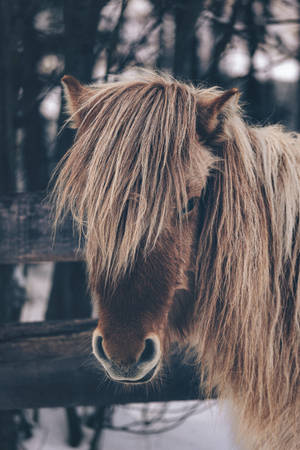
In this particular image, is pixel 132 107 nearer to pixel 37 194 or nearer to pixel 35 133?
pixel 37 194

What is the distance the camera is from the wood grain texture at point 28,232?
5.98 feet

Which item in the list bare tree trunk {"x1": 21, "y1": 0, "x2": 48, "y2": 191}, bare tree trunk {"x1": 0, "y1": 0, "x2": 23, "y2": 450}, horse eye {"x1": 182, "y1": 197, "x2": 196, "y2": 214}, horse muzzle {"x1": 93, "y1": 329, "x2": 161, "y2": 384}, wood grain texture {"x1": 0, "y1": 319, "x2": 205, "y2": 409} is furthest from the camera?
bare tree trunk {"x1": 21, "y1": 0, "x2": 48, "y2": 191}

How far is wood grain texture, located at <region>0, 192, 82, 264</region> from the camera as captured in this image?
182 cm

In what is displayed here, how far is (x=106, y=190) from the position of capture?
1319mm

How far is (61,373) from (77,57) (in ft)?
5.82

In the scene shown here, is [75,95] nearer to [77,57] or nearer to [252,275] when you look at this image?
[252,275]

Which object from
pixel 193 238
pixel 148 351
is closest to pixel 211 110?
pixel 193 238

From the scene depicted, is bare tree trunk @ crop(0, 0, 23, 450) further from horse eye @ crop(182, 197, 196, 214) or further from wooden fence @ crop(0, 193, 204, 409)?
horse eye @ crop(182, 197, 196, 214)

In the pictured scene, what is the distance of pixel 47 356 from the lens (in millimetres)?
1788

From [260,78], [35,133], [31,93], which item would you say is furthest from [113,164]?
[260,78]

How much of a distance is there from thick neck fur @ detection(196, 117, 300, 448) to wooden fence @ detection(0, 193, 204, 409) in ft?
1.23

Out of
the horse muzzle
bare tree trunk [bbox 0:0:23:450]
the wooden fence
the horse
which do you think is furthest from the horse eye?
bare tree trunk [bbox 0:0:23:450]

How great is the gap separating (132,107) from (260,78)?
105 inches

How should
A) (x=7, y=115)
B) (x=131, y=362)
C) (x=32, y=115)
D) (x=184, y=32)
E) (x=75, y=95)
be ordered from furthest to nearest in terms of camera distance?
(x=32, y=115), (x=184, y=32), (x=7, y=115), (x=75, y=95), (x=131, y=362)
